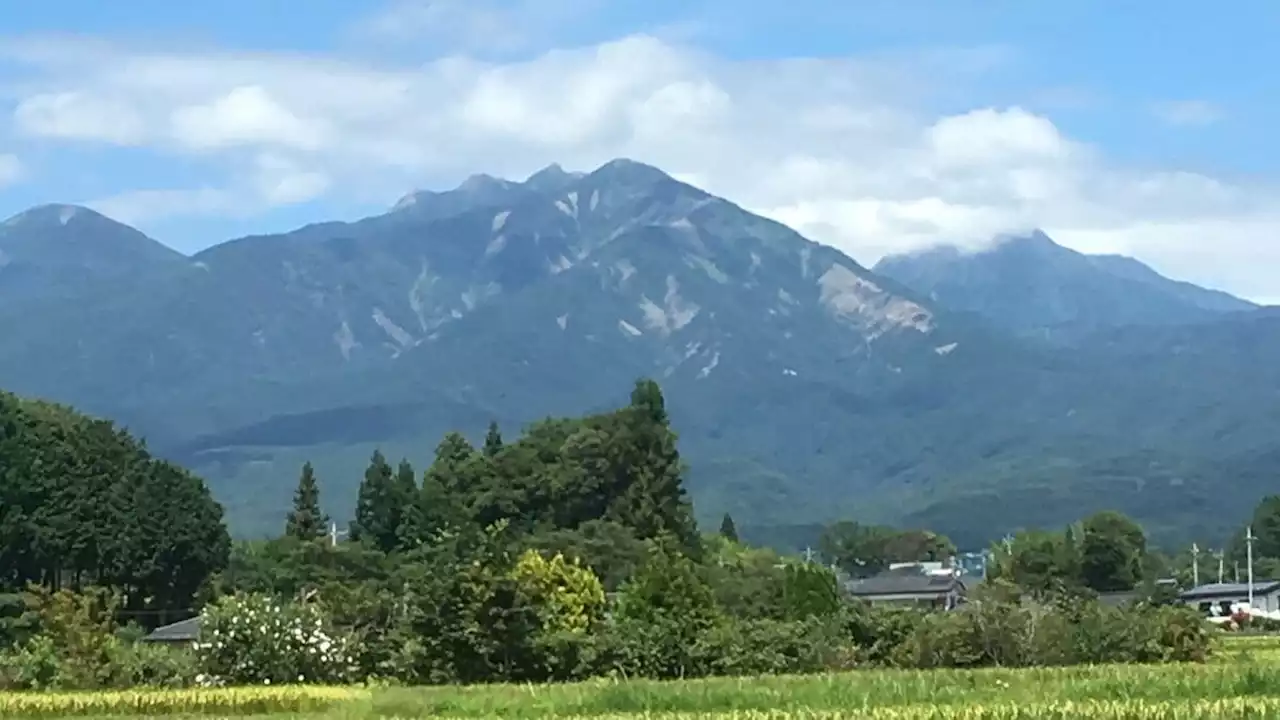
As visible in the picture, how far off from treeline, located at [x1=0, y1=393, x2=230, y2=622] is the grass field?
1616 inches

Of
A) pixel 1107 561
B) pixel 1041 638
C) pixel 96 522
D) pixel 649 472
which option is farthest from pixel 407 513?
pixel 1041 638

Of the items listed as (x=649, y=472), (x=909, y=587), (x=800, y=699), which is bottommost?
(x=909, y=587)

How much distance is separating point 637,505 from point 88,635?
4239 cm

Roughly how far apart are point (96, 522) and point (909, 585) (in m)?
49.3

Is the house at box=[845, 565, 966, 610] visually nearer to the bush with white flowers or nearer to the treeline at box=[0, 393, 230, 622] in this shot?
the treeline at box=[0, 393, 230, 622]

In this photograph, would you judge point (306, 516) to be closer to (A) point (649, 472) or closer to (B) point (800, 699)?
(A) point (649, 472)

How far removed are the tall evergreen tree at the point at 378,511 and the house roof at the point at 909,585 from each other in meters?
26.2

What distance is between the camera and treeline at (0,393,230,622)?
71.4 m

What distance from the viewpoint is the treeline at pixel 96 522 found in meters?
71.4

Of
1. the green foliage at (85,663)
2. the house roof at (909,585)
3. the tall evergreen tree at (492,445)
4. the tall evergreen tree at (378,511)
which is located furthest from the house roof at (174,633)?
the house roof at (909,585)

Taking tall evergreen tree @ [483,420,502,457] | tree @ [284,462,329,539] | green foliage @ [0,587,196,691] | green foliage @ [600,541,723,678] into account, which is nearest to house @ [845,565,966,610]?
tall evergreen tree @ [483,420,502,457]

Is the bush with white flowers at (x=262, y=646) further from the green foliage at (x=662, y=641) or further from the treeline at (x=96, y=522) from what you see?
the treeline at (x=96, y=522)

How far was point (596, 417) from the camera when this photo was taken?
8594 cm

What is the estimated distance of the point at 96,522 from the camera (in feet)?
240
